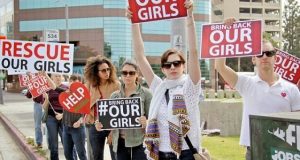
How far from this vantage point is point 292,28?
3287 inches

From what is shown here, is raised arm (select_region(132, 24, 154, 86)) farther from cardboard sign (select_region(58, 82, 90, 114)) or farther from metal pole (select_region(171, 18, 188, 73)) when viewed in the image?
metal pole (select_region(171, 18, 188, 73))

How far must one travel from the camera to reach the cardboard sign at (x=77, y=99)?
20.7 feet

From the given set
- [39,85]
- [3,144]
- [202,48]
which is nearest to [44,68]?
[39,85]

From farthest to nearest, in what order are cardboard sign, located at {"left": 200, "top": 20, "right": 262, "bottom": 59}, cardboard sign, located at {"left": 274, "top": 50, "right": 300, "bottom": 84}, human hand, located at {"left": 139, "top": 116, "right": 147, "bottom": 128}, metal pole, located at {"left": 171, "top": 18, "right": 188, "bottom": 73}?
metal pole, located at {"left": 171, "top": 18, "right": 188, "bottom": 73}
cardboard sign, located at {"left": 274, "top": 50, "right": 300, "bottom": 84}
human hand, located at {"left": 139, "top": 116, "right": 147, "bottom": 128}
cardboard sign, located at {"left": 200, "top": 20, "right": 262, "bottom": 59}

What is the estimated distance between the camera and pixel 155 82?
4.39 m

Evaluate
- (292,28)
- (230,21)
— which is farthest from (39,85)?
(292,28)

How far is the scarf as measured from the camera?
382 centimetres

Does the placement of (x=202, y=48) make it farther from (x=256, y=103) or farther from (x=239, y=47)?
(x=256, y=103)

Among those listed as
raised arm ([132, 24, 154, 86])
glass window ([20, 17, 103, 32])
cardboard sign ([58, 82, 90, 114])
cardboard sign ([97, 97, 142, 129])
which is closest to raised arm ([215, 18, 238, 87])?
raised arm ([132, 24, 154, 86])

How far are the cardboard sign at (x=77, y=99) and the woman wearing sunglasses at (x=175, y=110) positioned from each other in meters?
2.37

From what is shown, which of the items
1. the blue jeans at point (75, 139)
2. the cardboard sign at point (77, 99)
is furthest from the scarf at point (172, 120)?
the blue jeans at point (75, 139)

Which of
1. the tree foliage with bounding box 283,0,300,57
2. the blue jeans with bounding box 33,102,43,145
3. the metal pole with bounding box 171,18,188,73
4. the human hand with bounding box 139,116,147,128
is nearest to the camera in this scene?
the human hand with bounding box 139,116,147,128

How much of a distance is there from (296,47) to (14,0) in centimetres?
4475

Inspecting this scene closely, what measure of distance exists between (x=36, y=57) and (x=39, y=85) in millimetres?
459
